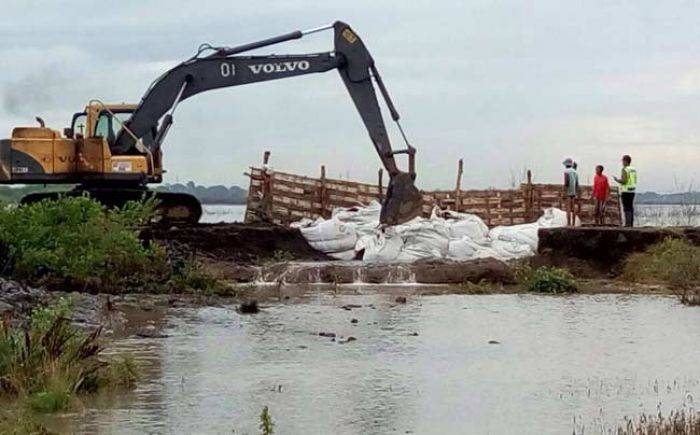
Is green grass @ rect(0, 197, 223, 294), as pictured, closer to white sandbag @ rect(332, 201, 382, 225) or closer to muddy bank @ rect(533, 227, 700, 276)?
muddy bank @ rect(533, 227, 700, 276)

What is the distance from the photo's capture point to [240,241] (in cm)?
2653

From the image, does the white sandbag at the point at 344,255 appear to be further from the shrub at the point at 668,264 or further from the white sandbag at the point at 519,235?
the shrub at the point at 668,264

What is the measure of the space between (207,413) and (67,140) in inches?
656

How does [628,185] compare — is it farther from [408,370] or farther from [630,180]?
[408,370]

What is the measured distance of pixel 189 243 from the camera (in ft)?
84.3

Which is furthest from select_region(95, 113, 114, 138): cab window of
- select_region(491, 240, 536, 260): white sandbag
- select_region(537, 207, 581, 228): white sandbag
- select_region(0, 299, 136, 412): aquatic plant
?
select_region(0, 299, 136, 412): aquatic plant

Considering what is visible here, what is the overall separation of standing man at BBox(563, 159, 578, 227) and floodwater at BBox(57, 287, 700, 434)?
35.7 feet

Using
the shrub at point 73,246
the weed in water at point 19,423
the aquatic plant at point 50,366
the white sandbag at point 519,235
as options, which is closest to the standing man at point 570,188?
the white sandbag at point 519,235

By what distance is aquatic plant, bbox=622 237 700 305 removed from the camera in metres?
21.4

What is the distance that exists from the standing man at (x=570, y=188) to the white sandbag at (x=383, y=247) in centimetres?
568

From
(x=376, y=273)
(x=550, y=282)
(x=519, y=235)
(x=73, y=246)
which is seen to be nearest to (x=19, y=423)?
(x=73, y=246)

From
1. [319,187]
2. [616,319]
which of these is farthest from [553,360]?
[319,187]

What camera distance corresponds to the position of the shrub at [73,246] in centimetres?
1828

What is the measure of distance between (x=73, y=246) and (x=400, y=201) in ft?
29.1
